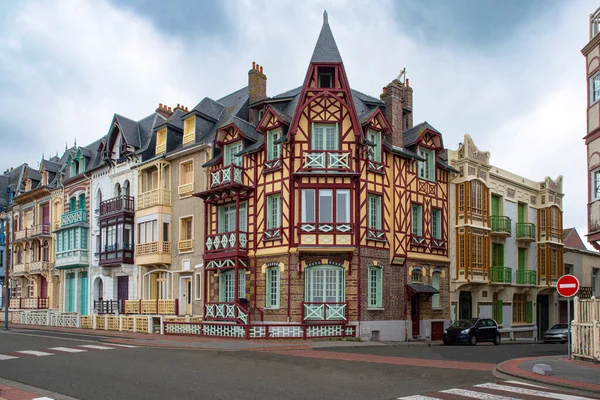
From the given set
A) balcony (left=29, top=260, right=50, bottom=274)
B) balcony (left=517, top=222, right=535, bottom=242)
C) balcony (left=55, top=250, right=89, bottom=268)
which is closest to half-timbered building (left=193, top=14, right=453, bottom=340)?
balcony (left=517, top=222, right=535, bottom=242)

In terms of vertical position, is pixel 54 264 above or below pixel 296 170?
below

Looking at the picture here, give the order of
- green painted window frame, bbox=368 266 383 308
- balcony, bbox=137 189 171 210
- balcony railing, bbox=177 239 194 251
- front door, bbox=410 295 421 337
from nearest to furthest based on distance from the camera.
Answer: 1. green painted window frame, bbox=368 266 383 308
2. front door, bbox=410 295 421 337
3. balcony railing, bbox=177 239 194 251
4. balcony, bbox=137 189 171 210

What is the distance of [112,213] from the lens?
35469 mm

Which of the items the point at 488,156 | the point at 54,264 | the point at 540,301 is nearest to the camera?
the point at 488,156

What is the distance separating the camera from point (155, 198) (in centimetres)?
3344

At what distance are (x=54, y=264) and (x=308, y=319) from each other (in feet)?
78.9

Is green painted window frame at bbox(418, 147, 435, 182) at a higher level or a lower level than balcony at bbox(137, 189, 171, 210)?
higher

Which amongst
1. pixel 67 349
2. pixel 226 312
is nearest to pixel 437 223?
pixel 226 312

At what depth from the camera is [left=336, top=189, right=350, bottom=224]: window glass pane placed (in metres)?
26.3

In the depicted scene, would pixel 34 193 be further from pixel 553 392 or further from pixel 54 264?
pixel 553 392

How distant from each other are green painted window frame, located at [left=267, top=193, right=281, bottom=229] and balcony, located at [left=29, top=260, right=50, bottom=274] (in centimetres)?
2270

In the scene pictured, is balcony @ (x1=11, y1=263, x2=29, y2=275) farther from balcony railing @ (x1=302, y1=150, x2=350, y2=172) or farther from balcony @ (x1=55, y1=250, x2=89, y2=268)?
balcony railing @ (x1=302, y1=150, x2=350, y2=172)

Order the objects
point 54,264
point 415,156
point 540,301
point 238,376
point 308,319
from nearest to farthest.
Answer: point 238,376
point 308,319
point 415,156
point 540,301
point 54,264

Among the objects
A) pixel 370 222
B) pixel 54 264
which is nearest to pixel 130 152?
pixel 54 264
